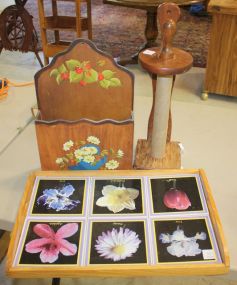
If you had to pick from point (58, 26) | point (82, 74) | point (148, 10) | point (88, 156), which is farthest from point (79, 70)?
point (58, 26)

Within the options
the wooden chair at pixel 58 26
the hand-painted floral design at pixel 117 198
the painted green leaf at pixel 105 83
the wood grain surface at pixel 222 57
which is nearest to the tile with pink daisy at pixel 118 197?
the hand-painted floral design at pixel 117 198

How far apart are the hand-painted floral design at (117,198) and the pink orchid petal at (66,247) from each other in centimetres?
13

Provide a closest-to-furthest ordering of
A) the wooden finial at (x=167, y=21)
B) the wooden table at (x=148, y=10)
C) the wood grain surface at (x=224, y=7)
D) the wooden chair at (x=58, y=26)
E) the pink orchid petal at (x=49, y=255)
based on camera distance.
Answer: the pink orchid petal at (x=49, y=255)
the wooden finial at (x=167, y=21)
the wood grain surface at (x=224, y=7)
the wooden table at (x=148, y=10)
the wooden chair at (x=58, y=26)

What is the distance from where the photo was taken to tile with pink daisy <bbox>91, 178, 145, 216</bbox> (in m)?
0.85

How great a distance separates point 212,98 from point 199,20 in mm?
2338

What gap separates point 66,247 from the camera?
2.50 feet

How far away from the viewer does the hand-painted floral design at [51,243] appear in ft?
2.45

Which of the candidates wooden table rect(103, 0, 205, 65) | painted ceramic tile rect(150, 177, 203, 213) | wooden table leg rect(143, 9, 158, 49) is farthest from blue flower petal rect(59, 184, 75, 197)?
wooden table leg rect(143, 9, 158, 49)

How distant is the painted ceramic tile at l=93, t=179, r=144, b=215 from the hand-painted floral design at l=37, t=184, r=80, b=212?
6cm

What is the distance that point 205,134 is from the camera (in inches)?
48.9

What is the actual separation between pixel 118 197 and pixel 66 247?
19 centimetres

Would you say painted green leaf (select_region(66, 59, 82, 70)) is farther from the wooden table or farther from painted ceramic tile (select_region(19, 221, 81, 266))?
the wooden table

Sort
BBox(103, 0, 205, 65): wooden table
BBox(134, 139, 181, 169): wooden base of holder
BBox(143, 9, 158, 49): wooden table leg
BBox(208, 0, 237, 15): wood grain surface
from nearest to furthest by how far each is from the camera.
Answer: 1. BBox(134, 139, 181, 169): wooden base of holder
2. BBox(208, 0, 237, 15): wood grain surface
3. BBox(103, 0, 205, 65): wooden table
4. BBox(143, 9, 158, 49): wooden table leg

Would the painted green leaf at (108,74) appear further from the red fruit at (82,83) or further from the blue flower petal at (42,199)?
the blue flower petal at (42,199)
